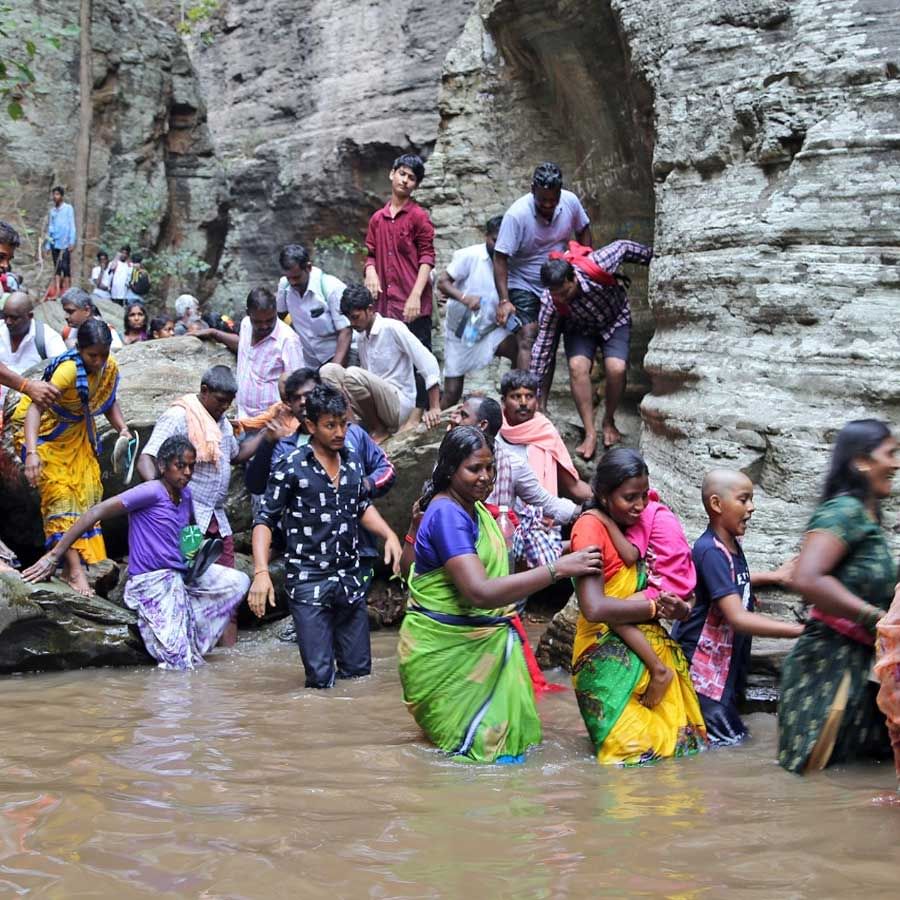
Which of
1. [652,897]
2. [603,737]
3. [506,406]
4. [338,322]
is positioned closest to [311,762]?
[603,737]

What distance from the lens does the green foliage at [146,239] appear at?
17859mm

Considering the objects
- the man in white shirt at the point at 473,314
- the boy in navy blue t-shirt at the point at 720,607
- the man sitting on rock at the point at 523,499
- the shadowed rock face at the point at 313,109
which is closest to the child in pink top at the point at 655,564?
the boy in navy blue t-shirt at the point at 720,607

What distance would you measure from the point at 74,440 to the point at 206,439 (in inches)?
33.4

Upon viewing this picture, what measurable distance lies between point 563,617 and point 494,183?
19.3 feet

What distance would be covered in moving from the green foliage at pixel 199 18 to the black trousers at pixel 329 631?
17.4 meters

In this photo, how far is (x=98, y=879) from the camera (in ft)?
9.90

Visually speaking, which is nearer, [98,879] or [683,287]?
[98,879]

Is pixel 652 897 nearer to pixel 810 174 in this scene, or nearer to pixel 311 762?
pixel 311 762

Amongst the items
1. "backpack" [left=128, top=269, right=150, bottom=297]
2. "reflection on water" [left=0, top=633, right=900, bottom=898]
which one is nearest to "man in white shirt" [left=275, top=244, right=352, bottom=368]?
"reflection on water" [left=0, top=633, right=900, bottom=898]

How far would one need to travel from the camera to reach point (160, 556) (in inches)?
256

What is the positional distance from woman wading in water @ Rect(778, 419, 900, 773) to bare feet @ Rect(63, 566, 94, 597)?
4.11 meters

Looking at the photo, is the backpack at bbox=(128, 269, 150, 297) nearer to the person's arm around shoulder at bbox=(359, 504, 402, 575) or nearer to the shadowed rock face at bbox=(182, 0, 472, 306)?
the shadowed rock face at bbox=(182, 0, 472, 306)

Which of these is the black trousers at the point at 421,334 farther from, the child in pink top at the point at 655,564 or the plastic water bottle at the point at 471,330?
the child in pink top at the point at 655,564

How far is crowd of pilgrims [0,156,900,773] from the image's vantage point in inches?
153
